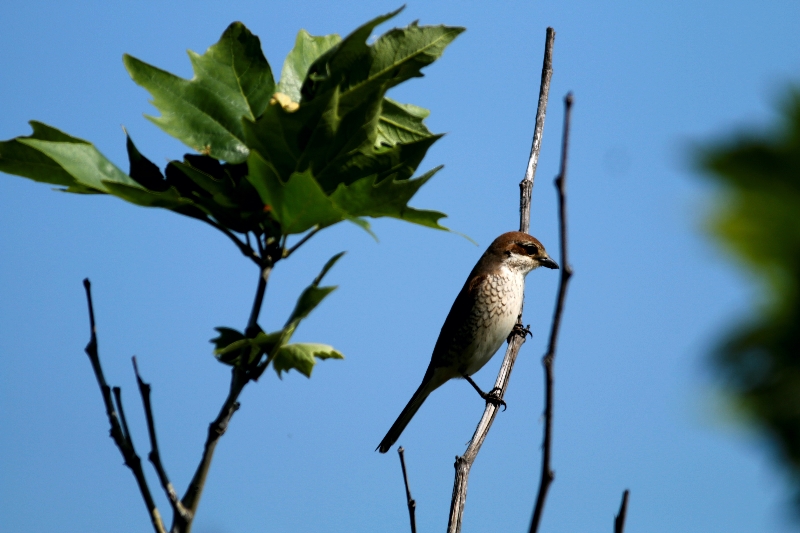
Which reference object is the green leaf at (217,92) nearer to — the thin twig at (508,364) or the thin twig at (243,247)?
the thin twig at (243,247)

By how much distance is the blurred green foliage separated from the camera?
831 millimetres

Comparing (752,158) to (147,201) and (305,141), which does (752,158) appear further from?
(147,201)

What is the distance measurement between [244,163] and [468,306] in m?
5.01

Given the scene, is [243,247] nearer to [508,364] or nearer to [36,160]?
[36,160]

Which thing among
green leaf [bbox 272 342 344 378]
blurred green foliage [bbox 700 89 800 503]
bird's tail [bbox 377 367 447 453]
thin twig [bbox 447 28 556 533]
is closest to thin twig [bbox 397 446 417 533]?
thin twig [bbox 447 28 556 533]

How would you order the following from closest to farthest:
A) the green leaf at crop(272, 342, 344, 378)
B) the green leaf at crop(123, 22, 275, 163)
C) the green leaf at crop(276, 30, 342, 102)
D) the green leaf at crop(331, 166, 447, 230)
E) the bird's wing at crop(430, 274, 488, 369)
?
the green leaf at crop(272, 342, 344, 378)
the green leaf at crop(331, 166, 447, 230)
the green leaf at crop(123, 22, 275, 163)
the green leaf at crop(276, 30, 342, 102)
the bird's wing at crop(430, 274, 488, 369)

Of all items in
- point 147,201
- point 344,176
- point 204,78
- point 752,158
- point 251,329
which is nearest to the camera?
point 752,158

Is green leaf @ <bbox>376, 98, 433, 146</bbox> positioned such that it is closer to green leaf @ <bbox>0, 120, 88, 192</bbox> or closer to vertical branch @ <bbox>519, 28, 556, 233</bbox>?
green leaf @ <bbox>0, 120, 88, 192</bbox>

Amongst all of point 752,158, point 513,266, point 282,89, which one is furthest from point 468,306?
point 752,158

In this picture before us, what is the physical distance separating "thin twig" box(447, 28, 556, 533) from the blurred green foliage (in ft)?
8.70

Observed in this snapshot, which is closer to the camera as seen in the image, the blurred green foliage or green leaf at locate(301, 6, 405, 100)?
the blurred green foliage

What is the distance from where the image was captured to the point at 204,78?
8.00ft

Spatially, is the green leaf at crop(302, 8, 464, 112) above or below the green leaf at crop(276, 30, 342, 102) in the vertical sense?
below

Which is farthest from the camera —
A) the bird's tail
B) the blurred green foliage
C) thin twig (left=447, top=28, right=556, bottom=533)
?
the bird's tail
